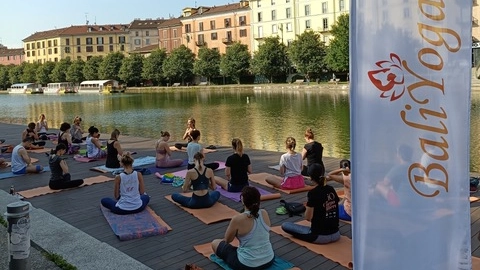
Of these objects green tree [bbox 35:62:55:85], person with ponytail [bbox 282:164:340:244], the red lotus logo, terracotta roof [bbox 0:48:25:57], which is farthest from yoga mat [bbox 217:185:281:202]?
terracotta roof [bbox 0:48:25:57]

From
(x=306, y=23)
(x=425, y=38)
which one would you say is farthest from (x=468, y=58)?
(x=306, y=23)

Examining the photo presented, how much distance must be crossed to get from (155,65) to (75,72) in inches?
1111

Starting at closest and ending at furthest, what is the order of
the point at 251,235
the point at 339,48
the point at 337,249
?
the point at 251,235
the point at 337,249
the point at 339,48

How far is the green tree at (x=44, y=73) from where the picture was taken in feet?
382

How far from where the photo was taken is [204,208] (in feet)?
28.8

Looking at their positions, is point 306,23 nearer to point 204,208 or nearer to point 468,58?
point 204,208

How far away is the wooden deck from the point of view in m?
6.50

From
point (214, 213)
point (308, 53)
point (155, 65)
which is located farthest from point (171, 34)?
point (214, 213)

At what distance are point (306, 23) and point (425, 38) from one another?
250ft

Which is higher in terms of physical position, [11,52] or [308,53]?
[11,52]

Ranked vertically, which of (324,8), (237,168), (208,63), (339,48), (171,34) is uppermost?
(324,8)

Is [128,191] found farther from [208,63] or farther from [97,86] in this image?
[97,86]

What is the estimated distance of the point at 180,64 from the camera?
85.1m

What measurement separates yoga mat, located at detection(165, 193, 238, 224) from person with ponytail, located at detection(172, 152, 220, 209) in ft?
0.29
